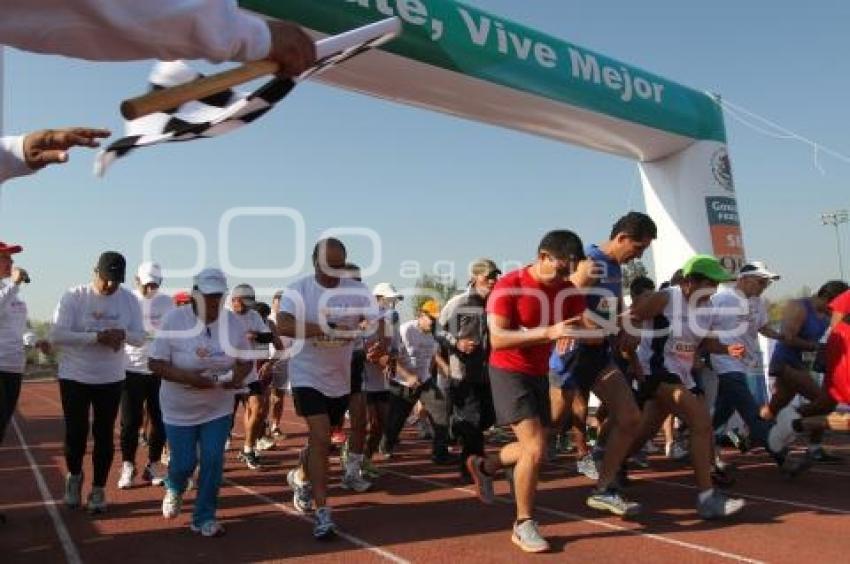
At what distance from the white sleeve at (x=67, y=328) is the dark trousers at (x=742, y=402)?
5.79 metres

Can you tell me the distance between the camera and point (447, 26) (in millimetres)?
7547

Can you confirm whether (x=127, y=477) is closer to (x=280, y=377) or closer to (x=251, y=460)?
(x=251, y=460)

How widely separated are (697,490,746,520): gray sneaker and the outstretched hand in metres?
4.61

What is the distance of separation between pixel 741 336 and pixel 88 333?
601 centimetres

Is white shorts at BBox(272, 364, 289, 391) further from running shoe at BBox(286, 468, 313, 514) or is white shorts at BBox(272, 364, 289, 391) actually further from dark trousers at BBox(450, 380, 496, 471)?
running shoe at BBox(286, 468, 313, 514)

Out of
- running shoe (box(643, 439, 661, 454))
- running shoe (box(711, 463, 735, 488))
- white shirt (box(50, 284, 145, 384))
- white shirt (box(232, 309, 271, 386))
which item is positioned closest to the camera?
white shirt (box(232, 309, 271, 386))

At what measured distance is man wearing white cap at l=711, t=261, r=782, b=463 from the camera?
715 cm

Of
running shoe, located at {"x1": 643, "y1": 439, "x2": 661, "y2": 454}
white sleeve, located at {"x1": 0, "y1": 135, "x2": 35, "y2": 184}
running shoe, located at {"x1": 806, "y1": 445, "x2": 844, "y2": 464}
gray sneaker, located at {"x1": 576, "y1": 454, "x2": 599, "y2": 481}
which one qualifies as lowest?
running shoe, located at {"x1": 806, "y1": 445, "x2": 844, "y2": 464}

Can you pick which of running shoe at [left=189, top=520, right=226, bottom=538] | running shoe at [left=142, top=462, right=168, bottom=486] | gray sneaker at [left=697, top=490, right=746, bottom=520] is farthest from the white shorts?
gray sneaker at [left=697, top=490, right=746, bottom=520]

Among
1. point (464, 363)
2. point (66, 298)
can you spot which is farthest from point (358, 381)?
point (66, 298)

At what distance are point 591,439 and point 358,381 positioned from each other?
3.60 metres

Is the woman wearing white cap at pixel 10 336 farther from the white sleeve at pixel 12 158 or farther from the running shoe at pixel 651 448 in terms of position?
the running shoe at pixel 651 448

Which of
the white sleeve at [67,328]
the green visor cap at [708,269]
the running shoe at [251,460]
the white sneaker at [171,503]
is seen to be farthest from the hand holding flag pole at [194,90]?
the running shoe at [251,460]

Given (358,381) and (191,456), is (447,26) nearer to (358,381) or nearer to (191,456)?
(358,381)
